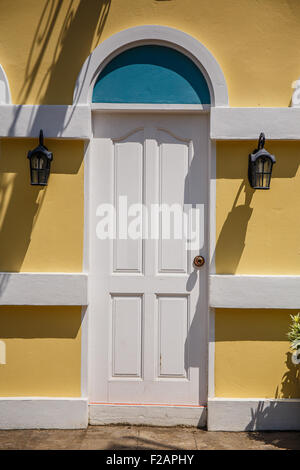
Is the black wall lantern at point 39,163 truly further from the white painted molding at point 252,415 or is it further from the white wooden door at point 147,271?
the white painted molding at point 252,415

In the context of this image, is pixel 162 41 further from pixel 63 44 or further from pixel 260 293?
pixel 260 293

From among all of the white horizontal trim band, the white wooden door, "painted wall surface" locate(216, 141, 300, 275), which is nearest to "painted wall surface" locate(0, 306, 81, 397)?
the white wooden door

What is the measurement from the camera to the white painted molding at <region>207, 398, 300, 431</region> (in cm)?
412

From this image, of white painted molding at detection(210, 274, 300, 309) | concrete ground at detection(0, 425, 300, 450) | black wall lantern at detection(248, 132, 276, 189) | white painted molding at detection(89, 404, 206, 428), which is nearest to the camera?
concrete ground at detection(0, 425, 300, 450)

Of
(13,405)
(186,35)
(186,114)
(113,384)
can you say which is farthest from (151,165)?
(13,405)

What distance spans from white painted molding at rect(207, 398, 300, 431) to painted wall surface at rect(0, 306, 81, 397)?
44.4 inches

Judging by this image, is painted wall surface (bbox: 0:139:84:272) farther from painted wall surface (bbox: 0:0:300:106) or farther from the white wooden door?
painted wall surface (bbox: 0:0:300:106)

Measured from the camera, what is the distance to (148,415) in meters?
4.22

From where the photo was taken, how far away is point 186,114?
169 inches

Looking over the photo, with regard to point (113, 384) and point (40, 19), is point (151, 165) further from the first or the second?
point (113, 384)
